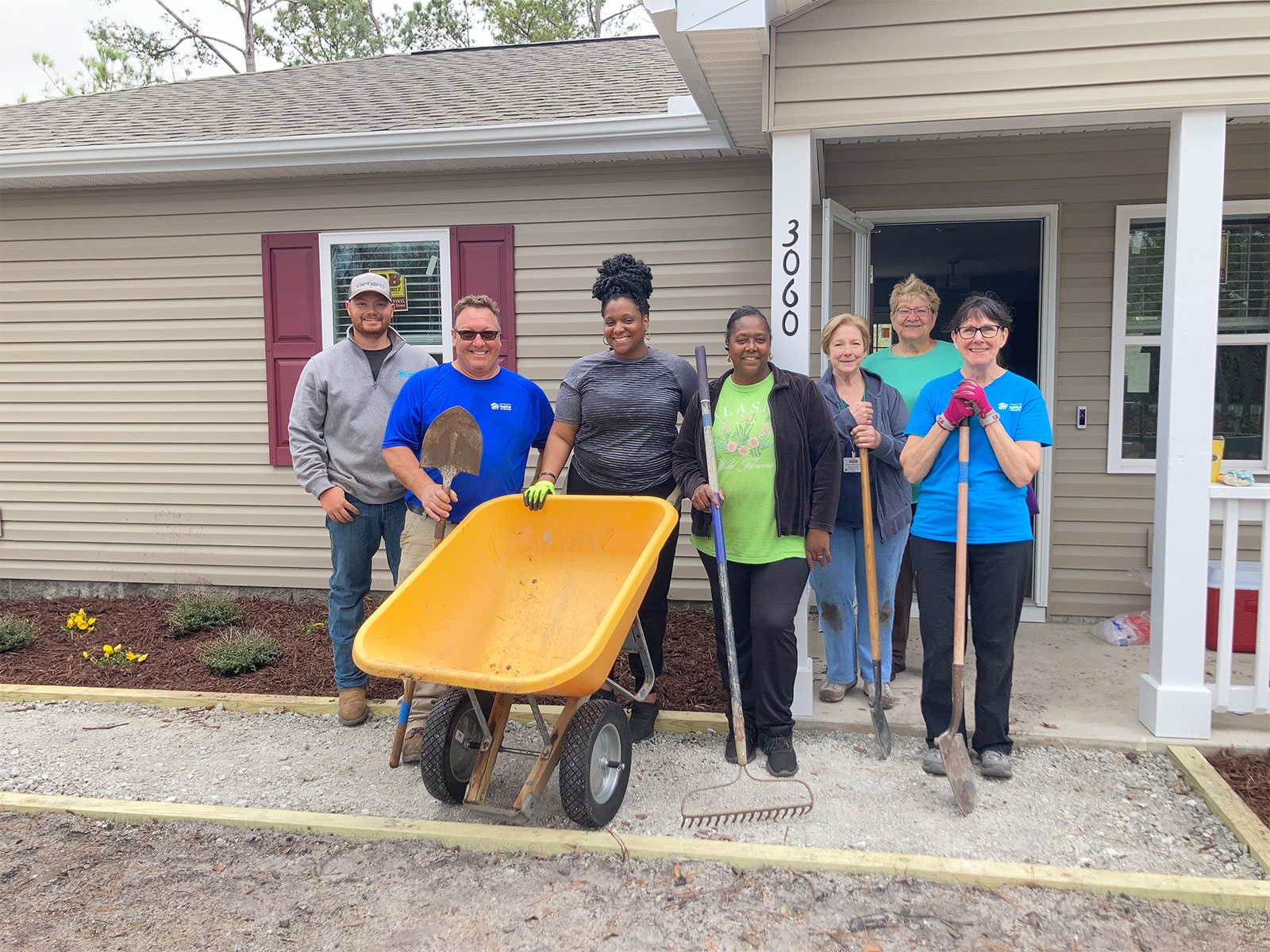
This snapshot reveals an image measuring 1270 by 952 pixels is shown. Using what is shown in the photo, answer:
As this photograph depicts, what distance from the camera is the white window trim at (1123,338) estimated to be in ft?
15.3

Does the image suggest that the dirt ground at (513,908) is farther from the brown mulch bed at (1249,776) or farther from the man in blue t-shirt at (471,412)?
the man in blue t-shirt at (471,412)

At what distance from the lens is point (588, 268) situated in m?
5.21

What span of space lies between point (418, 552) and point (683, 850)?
1.58 meters

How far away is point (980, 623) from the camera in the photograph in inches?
121

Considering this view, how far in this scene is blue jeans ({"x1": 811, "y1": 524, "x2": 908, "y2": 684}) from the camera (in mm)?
3646

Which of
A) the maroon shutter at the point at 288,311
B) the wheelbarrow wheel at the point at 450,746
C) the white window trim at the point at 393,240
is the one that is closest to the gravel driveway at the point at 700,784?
the wheelbarrow wheel at the point at 450,746

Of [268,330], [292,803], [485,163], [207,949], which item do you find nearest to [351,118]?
[485,163]

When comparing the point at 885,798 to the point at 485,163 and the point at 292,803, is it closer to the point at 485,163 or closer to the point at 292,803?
the point at 292,803

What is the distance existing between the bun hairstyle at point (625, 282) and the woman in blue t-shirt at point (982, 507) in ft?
3.52

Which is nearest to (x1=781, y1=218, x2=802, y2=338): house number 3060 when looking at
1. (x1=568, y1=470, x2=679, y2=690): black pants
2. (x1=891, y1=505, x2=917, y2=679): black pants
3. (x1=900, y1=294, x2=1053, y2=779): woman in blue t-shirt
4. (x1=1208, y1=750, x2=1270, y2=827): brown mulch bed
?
(x1=900, y1=294, x2=1053, y2=779): woman in blue t-shirt

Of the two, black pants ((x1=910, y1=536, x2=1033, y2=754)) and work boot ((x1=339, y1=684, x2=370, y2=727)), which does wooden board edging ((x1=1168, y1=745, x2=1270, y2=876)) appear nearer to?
black pants ((x1=910, y1=536, x2=1033, y2=754))

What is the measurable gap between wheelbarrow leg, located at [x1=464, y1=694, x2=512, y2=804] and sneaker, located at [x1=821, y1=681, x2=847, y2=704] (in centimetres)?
156

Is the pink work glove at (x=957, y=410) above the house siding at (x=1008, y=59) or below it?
below

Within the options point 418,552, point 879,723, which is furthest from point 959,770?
point 418,552
